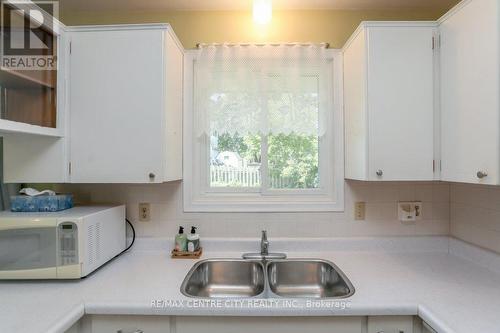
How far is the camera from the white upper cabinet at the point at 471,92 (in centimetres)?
105

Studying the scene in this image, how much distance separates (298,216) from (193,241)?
698 mm

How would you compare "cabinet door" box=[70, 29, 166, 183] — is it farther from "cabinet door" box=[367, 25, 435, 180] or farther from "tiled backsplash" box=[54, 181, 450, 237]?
"cabinet door" box=[367, 25, 435, 180]

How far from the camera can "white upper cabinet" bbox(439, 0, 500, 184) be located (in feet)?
3.45

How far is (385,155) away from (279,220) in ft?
2.49

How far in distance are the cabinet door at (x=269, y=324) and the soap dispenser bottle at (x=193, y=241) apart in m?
0.55

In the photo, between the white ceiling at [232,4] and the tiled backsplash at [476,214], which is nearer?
the tiled backsplash at [476,214]

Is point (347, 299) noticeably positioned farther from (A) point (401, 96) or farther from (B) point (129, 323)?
(A) point (401, 96)

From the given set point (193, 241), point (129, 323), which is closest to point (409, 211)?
point (193, 241)

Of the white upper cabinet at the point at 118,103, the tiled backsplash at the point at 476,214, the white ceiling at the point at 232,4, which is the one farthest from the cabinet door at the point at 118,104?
the tiled backsplash at the point at 476,214

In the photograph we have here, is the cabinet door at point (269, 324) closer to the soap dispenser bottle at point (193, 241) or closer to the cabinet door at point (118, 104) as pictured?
the soap dispenser bottle at point (193, 241)

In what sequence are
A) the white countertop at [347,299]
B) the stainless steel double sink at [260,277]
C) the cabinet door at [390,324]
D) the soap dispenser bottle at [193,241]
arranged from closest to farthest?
the white countertop at [347,299], the cabinet door at [390,324], the stainless steel double sink at [260,277], the soap dispenser bottle at [193,241]

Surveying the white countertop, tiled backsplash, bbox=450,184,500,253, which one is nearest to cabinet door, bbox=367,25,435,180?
tiled backsplash, bbox=450,184,500,253

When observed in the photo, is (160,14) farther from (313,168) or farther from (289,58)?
(313,168)

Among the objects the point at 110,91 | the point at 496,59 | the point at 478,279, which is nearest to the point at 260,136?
the point at 110,91
